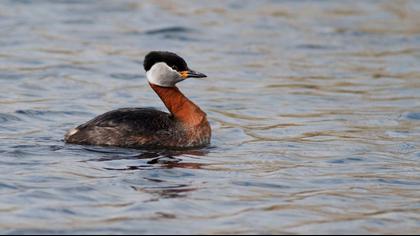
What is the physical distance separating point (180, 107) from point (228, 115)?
2.30m

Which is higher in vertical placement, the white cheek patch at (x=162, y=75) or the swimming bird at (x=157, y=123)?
the white cheek patch at (x=162, y=75)

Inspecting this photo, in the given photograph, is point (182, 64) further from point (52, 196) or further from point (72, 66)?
point (72, 66)

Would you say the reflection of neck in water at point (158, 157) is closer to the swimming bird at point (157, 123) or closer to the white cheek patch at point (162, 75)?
the swimming bird at point (157, 123)

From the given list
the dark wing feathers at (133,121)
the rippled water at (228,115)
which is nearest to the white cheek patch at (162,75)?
the dark wing feathers at (133,121)

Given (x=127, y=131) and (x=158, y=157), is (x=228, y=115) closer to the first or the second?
(x=127, y=131)

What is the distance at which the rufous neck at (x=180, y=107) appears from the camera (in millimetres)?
12906

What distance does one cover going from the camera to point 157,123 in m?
12.6

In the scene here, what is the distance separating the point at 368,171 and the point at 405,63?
26.0 feet

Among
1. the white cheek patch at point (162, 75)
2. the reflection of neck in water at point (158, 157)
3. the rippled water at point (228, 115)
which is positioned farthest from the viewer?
the white cheek patch at point (162, 75)

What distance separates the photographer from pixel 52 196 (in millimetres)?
10141

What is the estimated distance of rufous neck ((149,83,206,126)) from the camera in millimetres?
12906

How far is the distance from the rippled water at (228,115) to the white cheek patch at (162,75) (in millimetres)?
901

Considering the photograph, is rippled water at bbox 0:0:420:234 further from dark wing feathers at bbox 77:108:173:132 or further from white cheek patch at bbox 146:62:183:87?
white cheek patch at bbox 146:62:183:87

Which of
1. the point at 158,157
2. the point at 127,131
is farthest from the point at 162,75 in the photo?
A: the point at 158,157
